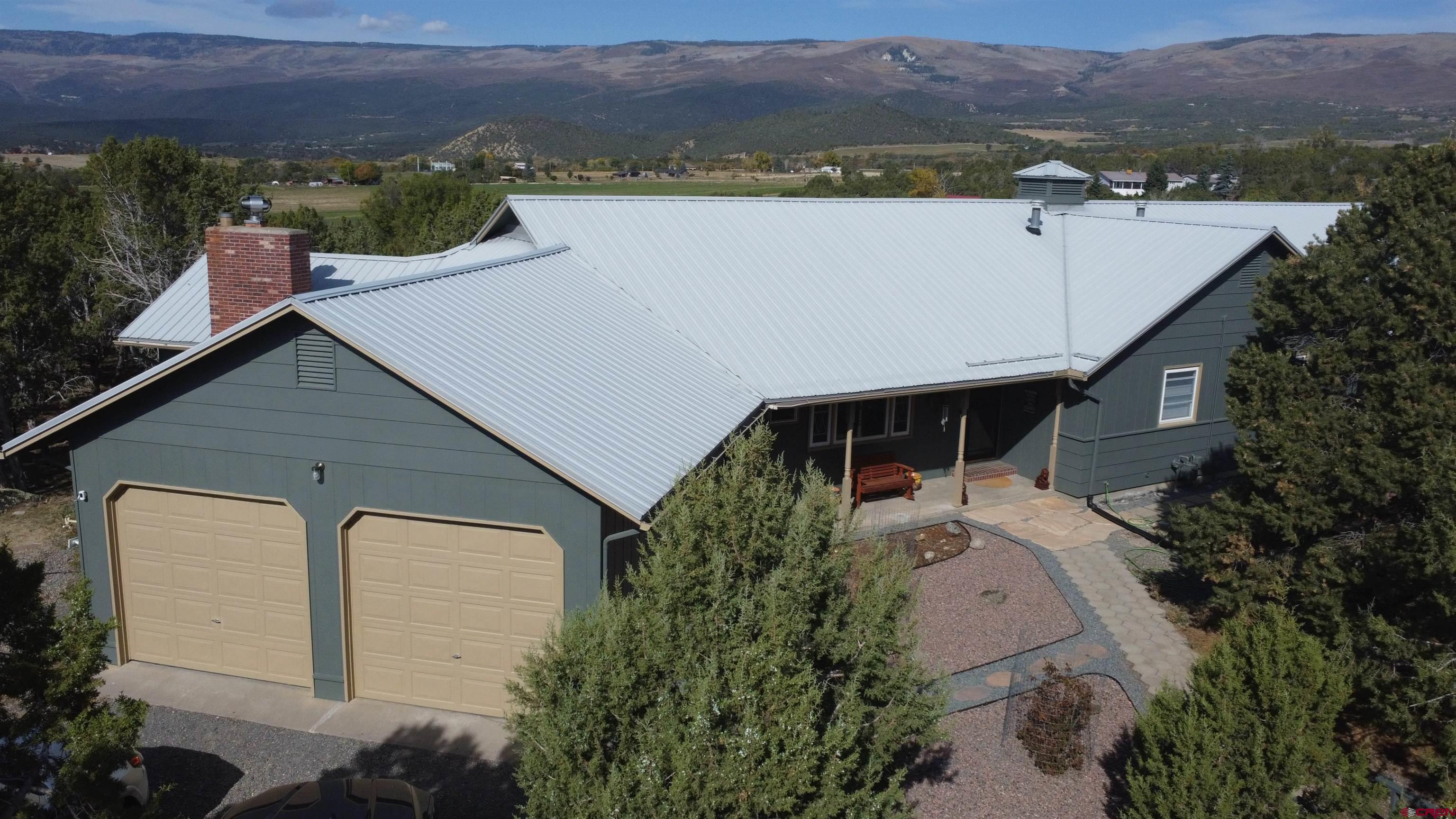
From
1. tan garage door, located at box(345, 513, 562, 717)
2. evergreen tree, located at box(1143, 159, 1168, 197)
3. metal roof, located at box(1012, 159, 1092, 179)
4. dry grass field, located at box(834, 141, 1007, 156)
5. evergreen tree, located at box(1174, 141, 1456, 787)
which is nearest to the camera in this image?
evergreen tree, located at box(1174, 141, 1456, 787)

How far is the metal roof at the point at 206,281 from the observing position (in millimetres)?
16234

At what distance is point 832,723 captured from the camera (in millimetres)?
6395

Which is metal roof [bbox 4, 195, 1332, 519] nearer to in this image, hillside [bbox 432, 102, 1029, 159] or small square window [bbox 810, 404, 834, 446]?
small square window [bbox 810, 404, 834, 446]

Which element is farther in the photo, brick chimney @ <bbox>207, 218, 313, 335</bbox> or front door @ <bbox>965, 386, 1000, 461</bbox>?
front door @ <bbox>965, 386, 1000, 461</bbox>

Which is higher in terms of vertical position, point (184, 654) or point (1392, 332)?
point (1392, 332)

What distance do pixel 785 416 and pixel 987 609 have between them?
15.2ft

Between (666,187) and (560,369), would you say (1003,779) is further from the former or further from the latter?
(666,187)

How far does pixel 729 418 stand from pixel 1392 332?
7.64 metres

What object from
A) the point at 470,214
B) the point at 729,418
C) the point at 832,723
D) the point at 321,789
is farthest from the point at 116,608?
the point at 470,214

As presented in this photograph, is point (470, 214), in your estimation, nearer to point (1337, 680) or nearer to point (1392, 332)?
point (1392, 332)

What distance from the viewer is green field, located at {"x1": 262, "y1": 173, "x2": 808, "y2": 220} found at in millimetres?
72062

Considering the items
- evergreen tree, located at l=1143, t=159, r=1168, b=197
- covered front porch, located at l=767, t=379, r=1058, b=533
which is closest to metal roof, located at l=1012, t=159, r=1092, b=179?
covered front porch, located at l=767, t=379, r=1058, b=533

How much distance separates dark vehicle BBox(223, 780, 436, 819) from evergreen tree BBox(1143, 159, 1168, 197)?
82.8 meters

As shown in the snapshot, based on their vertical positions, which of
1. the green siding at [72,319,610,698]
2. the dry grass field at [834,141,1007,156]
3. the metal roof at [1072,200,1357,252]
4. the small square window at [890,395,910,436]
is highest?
the dry grass field at [834,141,1007,156]
